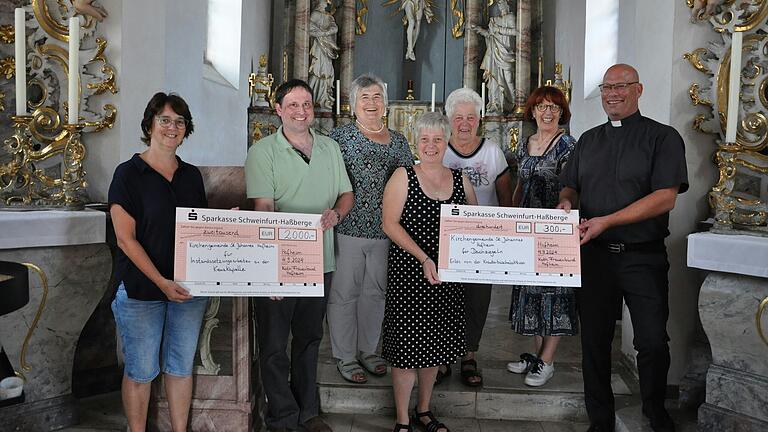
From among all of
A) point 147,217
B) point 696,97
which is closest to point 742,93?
point 696,97

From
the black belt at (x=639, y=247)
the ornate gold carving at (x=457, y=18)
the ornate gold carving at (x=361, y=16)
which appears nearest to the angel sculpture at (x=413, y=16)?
the ornate gold carving at (x=457, y=18)

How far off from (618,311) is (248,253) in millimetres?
1643

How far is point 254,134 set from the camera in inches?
343

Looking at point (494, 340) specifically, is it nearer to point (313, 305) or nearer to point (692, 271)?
point (692, 271)

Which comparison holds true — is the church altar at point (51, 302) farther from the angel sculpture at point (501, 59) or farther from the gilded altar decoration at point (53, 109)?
the angel sculpture at point (501, 59)

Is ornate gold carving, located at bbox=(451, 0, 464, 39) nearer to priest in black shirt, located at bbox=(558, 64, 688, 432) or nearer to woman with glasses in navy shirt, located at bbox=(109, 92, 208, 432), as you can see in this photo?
priest in black shirt, located at bbox=(558, 64, 688, 432)

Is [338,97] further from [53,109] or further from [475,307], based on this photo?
[475,307]

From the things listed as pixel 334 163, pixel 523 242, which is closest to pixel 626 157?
pixel 523 242

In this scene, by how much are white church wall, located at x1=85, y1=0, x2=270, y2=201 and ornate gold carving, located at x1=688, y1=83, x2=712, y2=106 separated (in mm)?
2888

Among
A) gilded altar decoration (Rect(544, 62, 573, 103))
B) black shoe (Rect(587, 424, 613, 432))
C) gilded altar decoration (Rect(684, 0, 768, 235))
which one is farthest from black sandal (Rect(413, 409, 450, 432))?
gilded altar decoration (Rect(544, 62, 573, 103))

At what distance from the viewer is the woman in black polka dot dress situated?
2.91m

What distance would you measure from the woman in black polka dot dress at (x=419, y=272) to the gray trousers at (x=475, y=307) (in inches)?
20.8

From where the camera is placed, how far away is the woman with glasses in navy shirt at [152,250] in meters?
2.58

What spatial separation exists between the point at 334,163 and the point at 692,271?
1956mm
